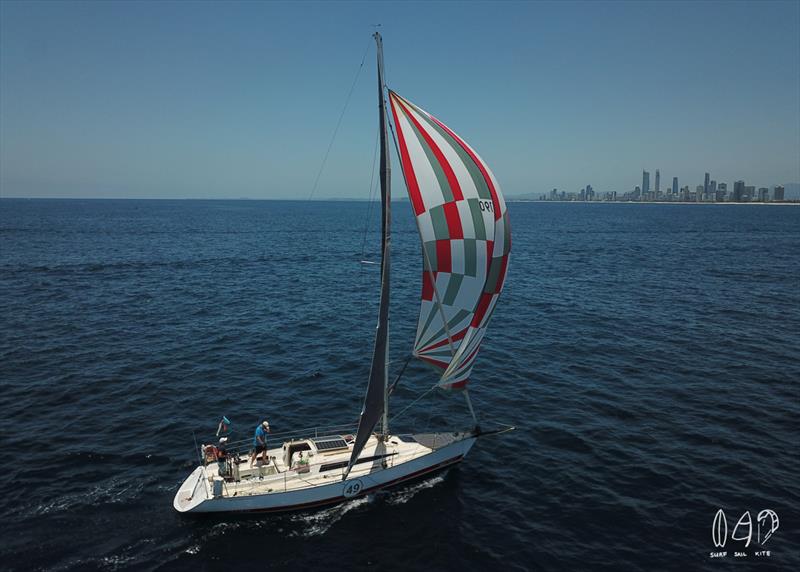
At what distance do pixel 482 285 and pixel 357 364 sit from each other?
16.6m

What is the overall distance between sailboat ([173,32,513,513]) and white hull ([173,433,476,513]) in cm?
4

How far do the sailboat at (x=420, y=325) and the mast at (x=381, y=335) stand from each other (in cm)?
4

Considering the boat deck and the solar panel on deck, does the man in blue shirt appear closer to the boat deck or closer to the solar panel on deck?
the boat deck

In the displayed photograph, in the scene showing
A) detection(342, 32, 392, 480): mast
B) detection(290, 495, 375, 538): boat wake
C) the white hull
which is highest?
detection(342, 32, 392, 480): mast

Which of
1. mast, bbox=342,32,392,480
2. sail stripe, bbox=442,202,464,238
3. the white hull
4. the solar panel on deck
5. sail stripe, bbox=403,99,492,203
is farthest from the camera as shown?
the solar panel on deck

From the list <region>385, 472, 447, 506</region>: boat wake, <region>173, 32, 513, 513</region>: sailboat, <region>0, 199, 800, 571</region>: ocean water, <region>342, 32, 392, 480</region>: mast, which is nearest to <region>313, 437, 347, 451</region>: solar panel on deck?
<region>173, 32, 513, 513</region>: sailboat

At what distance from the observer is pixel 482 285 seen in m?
19.7

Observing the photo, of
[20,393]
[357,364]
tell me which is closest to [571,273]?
[357,364]

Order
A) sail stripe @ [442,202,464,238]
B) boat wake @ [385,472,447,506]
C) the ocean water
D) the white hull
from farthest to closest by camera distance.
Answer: boat wake @ [385,472,447,506] → sail stripe @ [442,202,464,238] → the white hull → the ocean water

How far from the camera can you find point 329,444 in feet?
67.9

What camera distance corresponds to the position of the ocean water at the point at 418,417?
17281mm

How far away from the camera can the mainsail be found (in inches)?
719

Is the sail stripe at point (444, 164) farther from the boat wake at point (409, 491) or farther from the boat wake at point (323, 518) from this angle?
the boat wake at point (323, 518)

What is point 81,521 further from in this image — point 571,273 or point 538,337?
point 571,273
